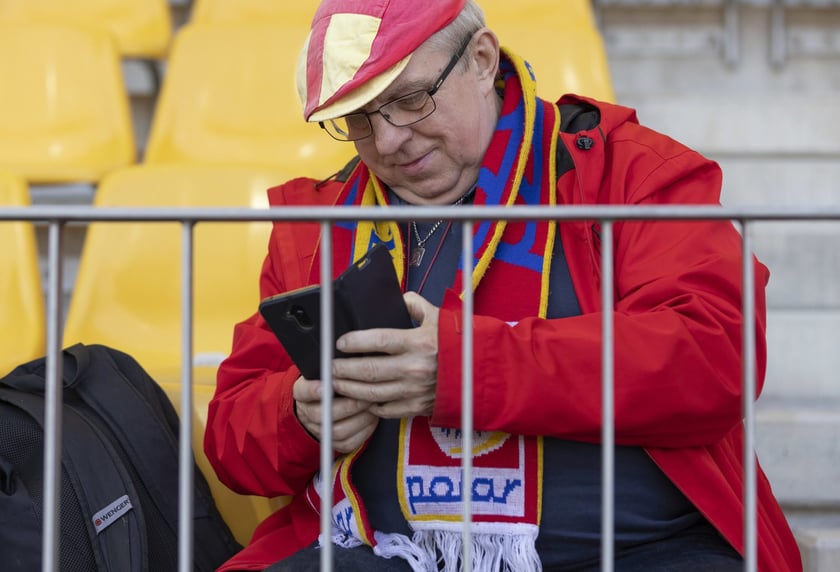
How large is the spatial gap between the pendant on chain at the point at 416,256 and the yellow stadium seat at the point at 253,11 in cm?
174

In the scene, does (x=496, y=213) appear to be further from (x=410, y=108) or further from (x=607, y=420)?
(x=410, y=108)

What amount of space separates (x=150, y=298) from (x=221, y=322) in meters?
0.16

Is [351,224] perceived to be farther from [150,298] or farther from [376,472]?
[150,298]

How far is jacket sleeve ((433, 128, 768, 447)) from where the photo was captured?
47.6 inches

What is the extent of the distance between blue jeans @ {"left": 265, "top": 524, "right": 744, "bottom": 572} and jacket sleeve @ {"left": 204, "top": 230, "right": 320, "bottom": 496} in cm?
12

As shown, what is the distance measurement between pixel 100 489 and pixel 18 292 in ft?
2.65

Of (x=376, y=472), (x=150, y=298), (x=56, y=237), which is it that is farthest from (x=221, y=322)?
(x=56, y=237)

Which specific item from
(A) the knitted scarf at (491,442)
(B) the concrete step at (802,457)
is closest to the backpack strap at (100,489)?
(A) the knitted scarf at (491,442)

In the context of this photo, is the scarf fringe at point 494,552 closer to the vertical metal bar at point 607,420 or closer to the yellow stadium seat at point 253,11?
the vertical metal bar at point 607,420

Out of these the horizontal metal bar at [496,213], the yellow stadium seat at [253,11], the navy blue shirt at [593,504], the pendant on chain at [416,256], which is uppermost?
the yellow stadium seat at [253,11]

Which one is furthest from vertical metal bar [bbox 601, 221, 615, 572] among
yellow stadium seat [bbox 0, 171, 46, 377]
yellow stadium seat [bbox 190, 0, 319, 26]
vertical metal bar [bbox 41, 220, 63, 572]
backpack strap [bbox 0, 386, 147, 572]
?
yellow stadium seat [bbox 190, 0, 319, 26]

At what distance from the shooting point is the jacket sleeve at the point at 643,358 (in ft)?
3.97

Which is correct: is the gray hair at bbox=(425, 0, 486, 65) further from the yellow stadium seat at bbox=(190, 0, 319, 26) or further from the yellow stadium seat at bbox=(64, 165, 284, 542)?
the yellow stadium seat at bbox=(190, 0, 319, 26)

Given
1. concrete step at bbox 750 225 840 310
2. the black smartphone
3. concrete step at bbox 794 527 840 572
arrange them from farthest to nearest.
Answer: concrete step at bbox 750 225 840 310
concrete step at bbox 794 527 840 572
the black smartphone
